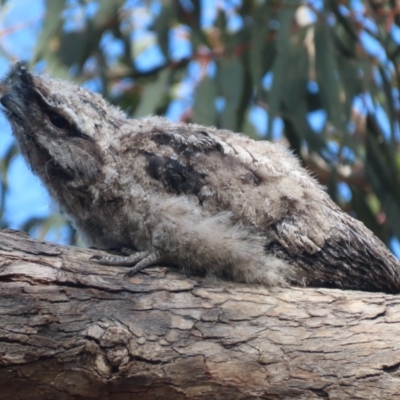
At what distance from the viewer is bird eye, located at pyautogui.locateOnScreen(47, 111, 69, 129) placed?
2855 millimetres

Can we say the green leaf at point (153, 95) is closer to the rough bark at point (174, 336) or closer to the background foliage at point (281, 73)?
the background foliage at point (281, 73)

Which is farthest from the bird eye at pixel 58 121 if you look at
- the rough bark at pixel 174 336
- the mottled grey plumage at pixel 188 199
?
the rough bark at pixel 174 336

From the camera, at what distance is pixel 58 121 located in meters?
2.86

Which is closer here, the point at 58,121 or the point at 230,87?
the point at 58,121

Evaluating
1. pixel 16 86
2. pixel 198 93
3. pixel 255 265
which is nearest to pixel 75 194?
pixel 16 86

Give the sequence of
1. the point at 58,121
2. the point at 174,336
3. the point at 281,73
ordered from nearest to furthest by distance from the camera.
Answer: the point at 174,336
the point at 58,121
the point at 281,73

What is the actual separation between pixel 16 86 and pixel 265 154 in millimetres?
914

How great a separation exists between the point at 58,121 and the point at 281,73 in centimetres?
231

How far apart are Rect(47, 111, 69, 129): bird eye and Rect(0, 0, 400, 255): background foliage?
6.41 ft

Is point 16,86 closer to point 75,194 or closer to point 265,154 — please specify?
point 75,194

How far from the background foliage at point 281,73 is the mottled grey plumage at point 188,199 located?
6.05 ft

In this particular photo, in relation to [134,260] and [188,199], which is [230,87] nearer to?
[188,199]

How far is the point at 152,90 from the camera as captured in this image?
541cm

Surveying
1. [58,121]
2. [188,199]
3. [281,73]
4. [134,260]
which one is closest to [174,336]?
[134,260]
